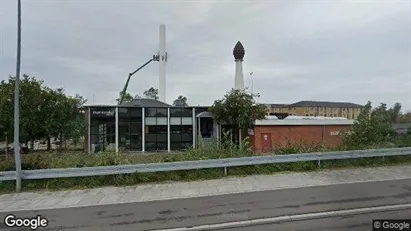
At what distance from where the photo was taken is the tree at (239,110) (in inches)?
1121

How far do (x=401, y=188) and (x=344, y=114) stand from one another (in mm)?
125536

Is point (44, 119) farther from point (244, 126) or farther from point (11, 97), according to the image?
point (244, 126)

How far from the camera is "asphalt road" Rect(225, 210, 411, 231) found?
620 cm

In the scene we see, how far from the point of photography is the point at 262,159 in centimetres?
1175

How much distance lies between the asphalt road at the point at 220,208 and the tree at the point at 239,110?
62.9 feet

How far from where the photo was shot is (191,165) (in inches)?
447

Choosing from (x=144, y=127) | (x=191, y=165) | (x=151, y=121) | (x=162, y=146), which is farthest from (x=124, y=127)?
(x=191, y=165)

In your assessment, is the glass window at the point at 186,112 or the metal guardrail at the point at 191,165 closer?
the metal guardrail at the point at 191,165

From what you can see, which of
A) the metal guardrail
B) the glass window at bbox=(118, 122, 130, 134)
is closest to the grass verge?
the metal guardrail

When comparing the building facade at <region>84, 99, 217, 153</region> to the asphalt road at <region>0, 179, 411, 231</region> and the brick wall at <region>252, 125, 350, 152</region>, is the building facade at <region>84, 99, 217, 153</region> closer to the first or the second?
the brick wall at <region>252, 125, 350, 152</region>

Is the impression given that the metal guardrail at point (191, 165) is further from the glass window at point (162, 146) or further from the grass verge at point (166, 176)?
the glass window at point (162, 146)

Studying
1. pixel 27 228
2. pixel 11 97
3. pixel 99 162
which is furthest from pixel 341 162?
pixel 11 97

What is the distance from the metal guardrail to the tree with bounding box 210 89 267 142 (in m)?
16.3

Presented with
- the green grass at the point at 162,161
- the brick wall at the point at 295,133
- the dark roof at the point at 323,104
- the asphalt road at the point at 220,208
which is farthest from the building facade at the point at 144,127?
the dark roof at the point at 323,104
